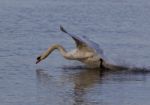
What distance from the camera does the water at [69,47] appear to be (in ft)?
39.1

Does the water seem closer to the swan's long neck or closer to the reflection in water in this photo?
the reflection in water

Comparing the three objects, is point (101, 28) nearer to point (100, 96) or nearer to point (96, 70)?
point (96, 70)

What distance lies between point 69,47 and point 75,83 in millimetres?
4571

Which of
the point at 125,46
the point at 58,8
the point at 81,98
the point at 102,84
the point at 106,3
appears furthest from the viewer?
the point at 106,3

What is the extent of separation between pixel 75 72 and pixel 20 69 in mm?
1194

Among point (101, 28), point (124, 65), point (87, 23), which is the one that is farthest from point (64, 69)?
point (87, 23)

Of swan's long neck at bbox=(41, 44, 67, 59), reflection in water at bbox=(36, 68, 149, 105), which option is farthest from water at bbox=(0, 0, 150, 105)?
swan's long neck at bbox=(41, 44, 67, 59)

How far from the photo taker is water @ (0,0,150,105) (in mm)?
11914

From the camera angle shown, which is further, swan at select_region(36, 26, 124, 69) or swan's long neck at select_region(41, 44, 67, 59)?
swan's long neck at select_region(41, 44, 67, 59)

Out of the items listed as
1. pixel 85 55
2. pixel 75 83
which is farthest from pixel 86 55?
pixel 75 83

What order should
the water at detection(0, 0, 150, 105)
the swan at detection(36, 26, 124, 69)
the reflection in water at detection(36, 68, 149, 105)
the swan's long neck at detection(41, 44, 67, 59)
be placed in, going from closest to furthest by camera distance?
the reflection in water at detection(36, 68, 149, 105)
the water at detection(0, 0, 150, 105)
the swan at detection(36, 26, 124, 69)
the swan's long neck at detection(41, 44, 67, 59)

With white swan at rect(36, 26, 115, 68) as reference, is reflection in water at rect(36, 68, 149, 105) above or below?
below

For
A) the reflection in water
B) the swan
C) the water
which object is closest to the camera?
the reflection in water

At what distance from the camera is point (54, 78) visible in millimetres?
14164
